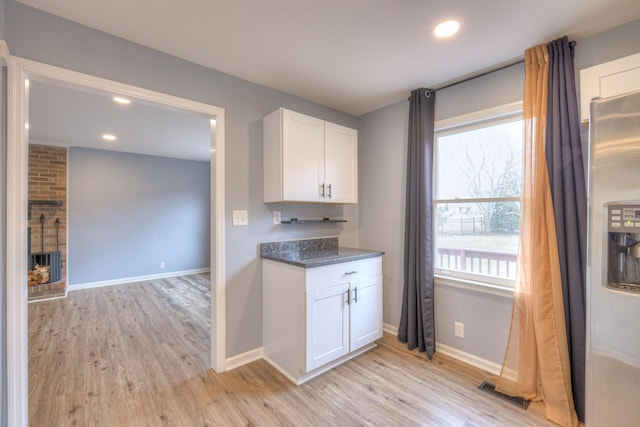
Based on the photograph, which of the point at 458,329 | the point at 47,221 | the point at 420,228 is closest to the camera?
the point at 458,329

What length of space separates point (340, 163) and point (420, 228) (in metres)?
0.99

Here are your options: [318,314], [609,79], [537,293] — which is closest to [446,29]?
[609,79]

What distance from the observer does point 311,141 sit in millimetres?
2574

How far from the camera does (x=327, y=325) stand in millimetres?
2260

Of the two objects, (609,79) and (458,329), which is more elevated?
(609,79)

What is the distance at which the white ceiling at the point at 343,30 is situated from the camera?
1604mm

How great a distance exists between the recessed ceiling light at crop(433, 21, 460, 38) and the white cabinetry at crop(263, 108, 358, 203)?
45.2 inches

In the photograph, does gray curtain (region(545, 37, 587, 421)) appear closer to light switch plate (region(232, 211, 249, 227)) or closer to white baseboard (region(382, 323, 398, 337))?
white baseboard (region(382, 323, 398, 337))

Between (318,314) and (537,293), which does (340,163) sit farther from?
(537,293)

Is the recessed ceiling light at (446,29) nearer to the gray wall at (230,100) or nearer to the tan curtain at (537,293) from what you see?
the tan curtain at (537,293)

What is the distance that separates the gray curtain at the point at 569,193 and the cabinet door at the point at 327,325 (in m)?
1.51

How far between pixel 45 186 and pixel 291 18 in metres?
5.11

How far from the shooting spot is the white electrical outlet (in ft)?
8.11

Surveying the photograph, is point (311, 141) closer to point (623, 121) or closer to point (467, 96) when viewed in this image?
point (467, 96)
